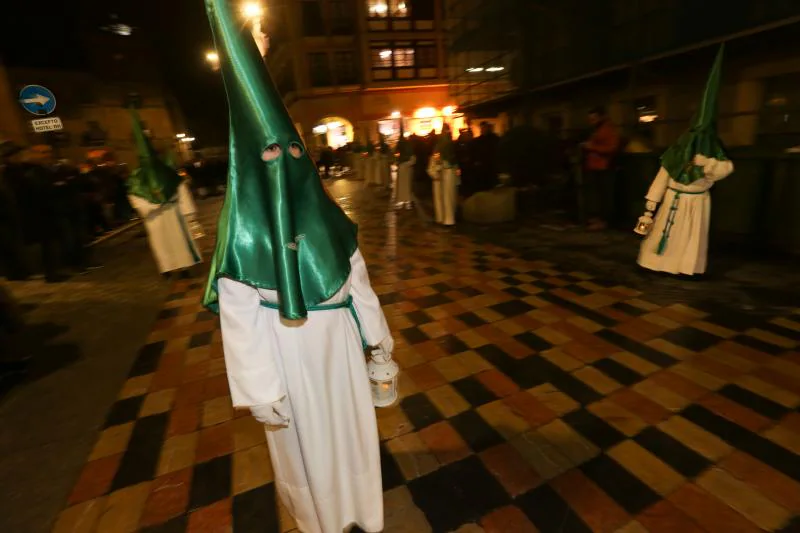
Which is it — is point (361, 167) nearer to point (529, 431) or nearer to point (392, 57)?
point (392, 57)

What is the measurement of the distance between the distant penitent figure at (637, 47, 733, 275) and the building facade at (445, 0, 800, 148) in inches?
123

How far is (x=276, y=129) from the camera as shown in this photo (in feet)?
4.44

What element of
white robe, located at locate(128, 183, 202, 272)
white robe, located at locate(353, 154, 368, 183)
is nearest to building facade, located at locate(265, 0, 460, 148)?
white robe, located at locate(353, 154, 368, 183)

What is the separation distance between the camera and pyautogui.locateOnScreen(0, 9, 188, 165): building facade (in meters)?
19.9

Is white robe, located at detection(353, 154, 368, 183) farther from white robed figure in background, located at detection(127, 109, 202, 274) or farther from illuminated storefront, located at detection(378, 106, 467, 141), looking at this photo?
white robed figure in background, located at detection(127, 109, 202, 274)

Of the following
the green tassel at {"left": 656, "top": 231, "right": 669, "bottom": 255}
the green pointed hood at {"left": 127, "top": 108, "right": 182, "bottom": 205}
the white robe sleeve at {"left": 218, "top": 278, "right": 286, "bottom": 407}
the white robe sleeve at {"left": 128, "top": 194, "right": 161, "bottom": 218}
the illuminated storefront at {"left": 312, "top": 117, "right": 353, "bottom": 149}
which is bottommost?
the green tassel at {"left": 656, "top": 231, "right": 669, "bottom": 255}

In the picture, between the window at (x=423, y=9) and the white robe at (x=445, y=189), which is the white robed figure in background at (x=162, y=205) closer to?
the white robe at (x=445, y=189)

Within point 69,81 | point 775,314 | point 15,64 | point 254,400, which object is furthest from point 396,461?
point 69,81

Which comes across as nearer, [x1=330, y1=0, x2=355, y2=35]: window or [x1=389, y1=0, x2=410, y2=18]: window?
[x1=330, y1=0, x2=355, y2=35]: window

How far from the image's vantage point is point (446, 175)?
26.3ft

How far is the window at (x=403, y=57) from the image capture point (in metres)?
26.6

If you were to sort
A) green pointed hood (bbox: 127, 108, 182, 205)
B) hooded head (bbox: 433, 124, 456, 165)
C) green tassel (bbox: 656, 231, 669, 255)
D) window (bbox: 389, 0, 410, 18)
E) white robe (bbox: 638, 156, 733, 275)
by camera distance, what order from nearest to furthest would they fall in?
white robe (bbox: 638, 156, 733, 275)
green tassel (bbox: 656, 231, 669, 255)
green pointed hood (bbox: 127, 108, 182, 205)
hooded head (bbox: 433, 124, 456, 165)
window (bbox: 389, 0, 410, 18)

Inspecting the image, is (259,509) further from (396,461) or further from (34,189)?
(34,189)

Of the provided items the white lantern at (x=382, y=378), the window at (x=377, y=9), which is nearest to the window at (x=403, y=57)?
the window at (x=377, y=9)
